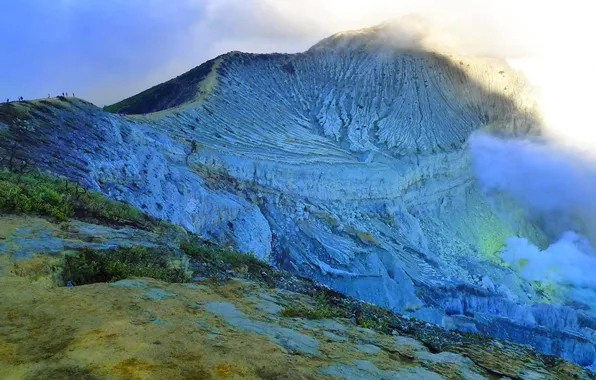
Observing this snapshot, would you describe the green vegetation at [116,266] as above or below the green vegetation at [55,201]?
below

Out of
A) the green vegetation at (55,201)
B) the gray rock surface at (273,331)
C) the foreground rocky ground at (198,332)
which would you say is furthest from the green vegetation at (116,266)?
the green vegetation at (55,201)

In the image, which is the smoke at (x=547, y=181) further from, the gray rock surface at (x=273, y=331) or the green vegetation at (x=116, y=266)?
the gray rock surface at (x=273, y=331)

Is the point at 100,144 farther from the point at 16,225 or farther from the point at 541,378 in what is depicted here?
the point at 541,378

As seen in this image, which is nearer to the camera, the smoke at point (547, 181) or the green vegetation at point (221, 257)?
the green vegetation at point (221, 257)

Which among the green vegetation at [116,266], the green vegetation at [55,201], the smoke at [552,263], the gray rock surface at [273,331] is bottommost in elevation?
the smoke at [552,263]

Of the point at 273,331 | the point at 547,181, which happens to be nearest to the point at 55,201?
the point at 273,331

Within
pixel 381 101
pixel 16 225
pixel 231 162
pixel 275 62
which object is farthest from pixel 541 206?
pixel 16 225
